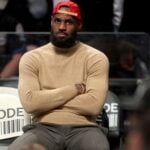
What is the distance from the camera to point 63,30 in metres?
3.40

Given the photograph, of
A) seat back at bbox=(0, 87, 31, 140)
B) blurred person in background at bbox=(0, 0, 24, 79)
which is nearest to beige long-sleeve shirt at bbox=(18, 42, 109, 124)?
seat back at bbox=(0, 87, 31, 140)

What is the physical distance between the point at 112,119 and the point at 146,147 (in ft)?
10.2

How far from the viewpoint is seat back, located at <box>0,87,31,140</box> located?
368 cm

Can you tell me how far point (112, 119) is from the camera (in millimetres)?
3764

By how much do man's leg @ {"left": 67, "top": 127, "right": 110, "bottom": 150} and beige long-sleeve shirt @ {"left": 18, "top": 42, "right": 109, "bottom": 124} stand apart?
0.26 ft

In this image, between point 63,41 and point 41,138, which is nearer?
point 41,138

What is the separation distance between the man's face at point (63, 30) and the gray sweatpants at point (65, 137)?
0.57 m

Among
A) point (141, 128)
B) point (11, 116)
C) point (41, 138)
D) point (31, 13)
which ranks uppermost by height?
point (141, 128)

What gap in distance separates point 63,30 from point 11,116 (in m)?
0.76

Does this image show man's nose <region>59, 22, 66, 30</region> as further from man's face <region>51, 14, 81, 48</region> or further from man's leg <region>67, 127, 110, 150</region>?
man's leg <region>67, 127, 110, 150</region>

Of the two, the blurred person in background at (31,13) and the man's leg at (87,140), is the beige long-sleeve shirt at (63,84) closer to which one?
the man's leg at (87,140)

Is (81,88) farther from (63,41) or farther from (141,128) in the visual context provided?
(141,128)

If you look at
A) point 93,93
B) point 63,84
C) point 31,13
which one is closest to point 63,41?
point 63,84

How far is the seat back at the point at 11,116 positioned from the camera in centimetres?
368
